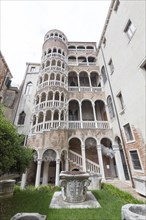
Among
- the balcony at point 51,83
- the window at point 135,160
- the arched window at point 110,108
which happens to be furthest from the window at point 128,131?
the balcony at point 51,83

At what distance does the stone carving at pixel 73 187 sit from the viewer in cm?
612

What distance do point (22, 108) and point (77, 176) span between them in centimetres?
1443

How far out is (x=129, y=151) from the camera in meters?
10.6

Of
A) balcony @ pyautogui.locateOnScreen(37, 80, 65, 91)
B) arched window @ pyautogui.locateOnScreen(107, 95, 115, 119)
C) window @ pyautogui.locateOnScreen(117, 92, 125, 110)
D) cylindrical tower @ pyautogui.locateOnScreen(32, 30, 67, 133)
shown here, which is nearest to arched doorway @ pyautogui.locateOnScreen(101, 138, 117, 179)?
arched window @ pyautogui.locateOnScreen(107, 95, 115, 119)

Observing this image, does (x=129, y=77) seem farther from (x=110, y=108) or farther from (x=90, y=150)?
(x=90, y=150)

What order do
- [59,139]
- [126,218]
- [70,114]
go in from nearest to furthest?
[126,218] < [59,139] < [70,114]

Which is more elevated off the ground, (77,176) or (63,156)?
(63,156)

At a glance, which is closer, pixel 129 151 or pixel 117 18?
pixel 129 151

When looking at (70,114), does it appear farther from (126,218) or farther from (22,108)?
(126,218)

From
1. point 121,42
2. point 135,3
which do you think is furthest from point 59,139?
point 135,3

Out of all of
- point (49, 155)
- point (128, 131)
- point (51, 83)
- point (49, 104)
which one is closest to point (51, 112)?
point (49, 104)

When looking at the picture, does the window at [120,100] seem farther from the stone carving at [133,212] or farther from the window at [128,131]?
the stone carving at [133,212]

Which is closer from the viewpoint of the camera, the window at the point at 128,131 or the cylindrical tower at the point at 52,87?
the window at the point at 128,131

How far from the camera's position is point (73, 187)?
6.15 m
